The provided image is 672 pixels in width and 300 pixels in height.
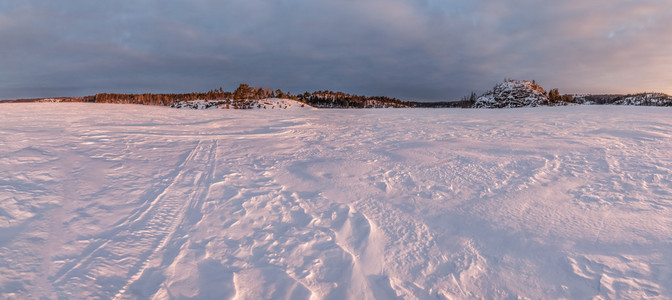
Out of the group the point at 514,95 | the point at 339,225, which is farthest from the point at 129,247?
the point at 514,95

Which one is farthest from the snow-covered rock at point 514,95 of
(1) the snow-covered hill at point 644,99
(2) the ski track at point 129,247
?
(2) the ski track at point 129,247

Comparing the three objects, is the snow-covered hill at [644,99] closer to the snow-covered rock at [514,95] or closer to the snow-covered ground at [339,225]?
the snow-covered rock at [514,95]

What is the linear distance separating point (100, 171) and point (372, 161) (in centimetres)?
411

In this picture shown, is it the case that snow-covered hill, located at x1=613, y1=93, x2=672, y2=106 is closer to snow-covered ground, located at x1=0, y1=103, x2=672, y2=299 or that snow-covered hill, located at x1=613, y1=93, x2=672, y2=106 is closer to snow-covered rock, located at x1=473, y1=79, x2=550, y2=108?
snow-covered rock, located at x1=473, y1=79, x2=550, y2=108

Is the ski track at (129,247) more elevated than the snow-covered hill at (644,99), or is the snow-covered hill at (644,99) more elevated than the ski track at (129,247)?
the snow-covered hill at (644,99)

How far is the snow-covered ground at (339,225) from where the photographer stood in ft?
7.14

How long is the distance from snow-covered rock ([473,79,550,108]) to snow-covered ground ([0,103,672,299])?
20309 mm

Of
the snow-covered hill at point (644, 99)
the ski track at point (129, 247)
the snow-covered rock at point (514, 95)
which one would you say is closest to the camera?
the ski track at point (129, 247)

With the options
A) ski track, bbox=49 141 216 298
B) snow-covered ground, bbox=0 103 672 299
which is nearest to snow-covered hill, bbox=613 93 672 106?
snow-covered ground, bbox=0 103 672 299

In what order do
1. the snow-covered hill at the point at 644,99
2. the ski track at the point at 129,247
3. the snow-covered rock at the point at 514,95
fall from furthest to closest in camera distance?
the snow-covered hill at the point at 644,99, the snow-covered rock at the point at 514,95, the ski track at the point at 129,247

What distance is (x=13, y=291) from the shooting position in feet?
6.79

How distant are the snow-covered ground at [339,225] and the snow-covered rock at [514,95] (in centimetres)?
2031

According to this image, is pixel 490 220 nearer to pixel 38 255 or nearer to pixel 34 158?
pixel 38 255

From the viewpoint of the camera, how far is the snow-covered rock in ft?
75.3
